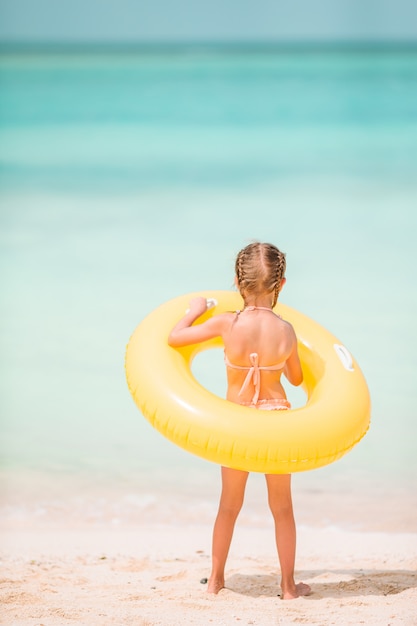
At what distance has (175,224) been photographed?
5.50 meters

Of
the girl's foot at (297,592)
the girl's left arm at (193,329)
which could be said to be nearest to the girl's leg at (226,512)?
the girl's foot at (297,592)

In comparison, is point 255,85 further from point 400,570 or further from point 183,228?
point 400,570

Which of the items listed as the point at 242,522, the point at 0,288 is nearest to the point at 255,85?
the point at 0,288

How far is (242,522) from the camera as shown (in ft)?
9.72

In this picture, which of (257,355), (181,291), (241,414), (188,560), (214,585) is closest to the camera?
(241,414)

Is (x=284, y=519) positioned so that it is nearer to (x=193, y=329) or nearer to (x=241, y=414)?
(x=241, y=414)

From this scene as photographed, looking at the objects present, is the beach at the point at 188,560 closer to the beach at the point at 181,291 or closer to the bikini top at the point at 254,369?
the beach at the point at 181,291

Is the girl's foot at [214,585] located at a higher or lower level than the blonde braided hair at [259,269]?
lower

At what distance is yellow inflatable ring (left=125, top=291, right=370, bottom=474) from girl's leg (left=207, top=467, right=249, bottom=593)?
8.2 inches

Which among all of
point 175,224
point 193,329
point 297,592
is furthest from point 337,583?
point 175,224

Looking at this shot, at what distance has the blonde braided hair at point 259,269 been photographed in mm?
2225

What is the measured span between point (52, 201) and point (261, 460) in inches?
159

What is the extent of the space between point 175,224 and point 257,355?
3.32 m

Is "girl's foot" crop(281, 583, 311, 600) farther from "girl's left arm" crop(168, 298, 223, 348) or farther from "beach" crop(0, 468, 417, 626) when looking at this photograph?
"girl's left arm" crop(168, 298, 223, 348)
